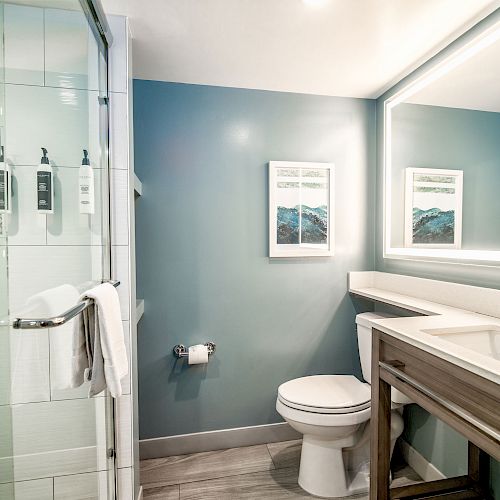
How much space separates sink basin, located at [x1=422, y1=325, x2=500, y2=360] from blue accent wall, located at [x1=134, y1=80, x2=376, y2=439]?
998mm

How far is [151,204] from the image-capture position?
2020 millimetres

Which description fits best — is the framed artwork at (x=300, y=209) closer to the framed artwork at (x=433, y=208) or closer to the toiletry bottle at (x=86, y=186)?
the framed artwork at (x=433, y=208)

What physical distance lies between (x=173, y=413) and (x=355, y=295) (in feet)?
4.54

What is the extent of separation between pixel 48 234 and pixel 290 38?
4.61ft

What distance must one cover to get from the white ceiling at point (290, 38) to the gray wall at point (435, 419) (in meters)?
0.05

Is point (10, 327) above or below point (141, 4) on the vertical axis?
below

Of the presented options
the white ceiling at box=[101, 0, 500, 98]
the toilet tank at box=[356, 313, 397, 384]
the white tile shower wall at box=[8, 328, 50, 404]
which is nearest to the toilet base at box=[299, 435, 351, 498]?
the toilet tank at box=[356, 313, 397, 384]

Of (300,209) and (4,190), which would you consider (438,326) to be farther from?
(4,190)

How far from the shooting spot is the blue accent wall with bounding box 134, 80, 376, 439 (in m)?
2.03

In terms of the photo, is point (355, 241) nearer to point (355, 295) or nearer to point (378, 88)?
point (355, 295)

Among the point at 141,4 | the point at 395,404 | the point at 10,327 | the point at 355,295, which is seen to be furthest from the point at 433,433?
the point at 141,4

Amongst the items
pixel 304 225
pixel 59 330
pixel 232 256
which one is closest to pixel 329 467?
pixel 232 256

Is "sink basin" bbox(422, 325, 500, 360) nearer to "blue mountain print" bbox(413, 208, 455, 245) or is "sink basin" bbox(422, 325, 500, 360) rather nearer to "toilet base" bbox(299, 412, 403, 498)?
"blue mountain print" bbox(413, 208, 455, 245)

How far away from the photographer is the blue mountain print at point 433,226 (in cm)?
174
